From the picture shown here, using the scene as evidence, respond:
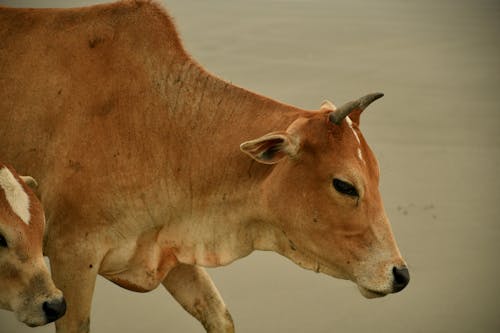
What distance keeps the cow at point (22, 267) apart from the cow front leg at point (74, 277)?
38 cm

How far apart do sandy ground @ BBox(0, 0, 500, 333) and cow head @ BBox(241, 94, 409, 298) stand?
1.96m

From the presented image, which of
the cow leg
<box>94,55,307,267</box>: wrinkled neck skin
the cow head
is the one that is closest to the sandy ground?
the cow leg

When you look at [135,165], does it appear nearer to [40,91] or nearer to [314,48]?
[40,91]

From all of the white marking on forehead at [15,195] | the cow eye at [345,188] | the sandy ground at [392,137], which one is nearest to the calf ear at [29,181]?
the white marking on forehead at [15,195]

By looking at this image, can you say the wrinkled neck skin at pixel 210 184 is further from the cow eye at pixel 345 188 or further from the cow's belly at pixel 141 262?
the cow eye at pixel 345 188

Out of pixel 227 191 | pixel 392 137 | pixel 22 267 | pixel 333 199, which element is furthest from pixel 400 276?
pixel 392 137

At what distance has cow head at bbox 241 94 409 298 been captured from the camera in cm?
412

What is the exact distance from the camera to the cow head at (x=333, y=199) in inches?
162

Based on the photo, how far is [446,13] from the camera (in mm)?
14523

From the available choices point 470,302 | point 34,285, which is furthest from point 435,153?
point 34,285

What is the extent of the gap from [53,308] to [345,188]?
1344 mm

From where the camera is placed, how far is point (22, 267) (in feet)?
13.1

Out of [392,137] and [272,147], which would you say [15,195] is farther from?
[392,137]

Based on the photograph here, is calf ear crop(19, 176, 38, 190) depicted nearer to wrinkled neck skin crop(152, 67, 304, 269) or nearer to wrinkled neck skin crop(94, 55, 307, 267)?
wrinkled neck skin crop(94, 55, 307, 267)
